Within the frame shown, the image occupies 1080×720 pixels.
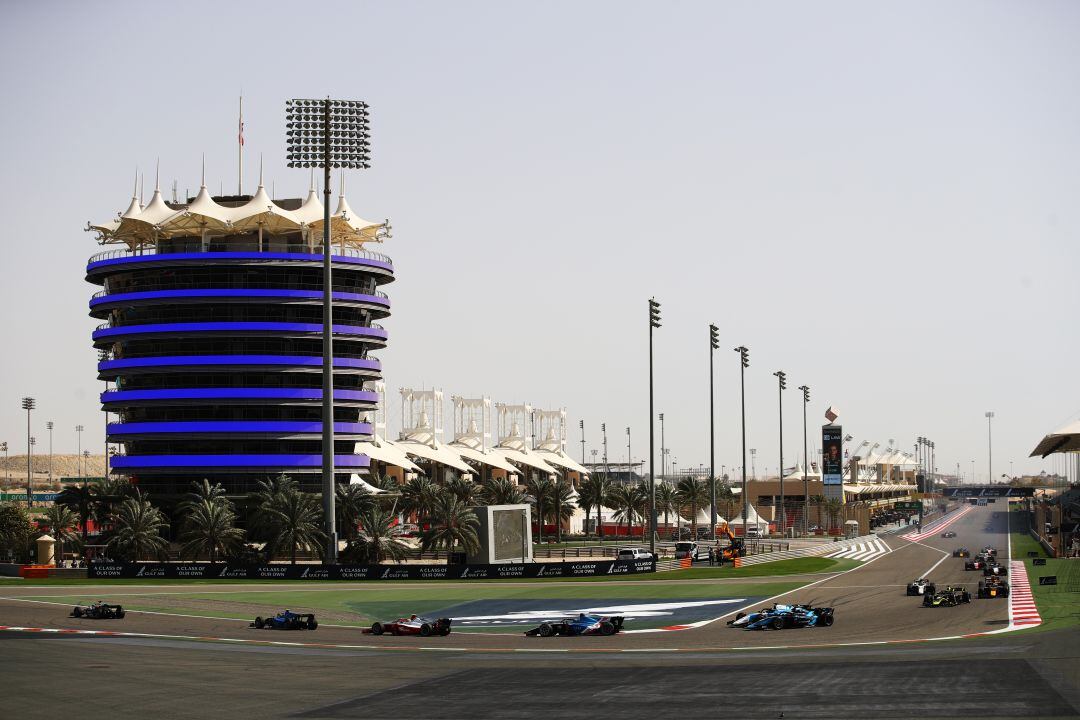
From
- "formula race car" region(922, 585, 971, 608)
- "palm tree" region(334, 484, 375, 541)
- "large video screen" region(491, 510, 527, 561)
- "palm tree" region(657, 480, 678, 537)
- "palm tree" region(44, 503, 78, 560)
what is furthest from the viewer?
"palm tree" region(657, 480, 678, 537)

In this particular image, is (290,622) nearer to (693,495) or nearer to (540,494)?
(540,494)

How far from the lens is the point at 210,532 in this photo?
102750 millimetres

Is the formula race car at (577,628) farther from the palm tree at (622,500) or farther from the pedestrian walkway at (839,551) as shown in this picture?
the palm tree at (622,500)

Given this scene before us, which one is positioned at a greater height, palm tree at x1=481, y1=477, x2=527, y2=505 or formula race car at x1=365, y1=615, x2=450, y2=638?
palm tree at x1=481, y1=477, x2=527, y2=505

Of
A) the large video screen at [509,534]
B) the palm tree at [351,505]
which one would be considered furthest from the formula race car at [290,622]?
the palm tree at [351,505]

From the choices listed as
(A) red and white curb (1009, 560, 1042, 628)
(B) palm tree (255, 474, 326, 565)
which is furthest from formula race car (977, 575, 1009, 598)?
(B) palm tree (255, 474, 326, 565)

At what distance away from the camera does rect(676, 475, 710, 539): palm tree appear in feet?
519

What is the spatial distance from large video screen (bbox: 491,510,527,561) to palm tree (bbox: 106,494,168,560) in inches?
1169

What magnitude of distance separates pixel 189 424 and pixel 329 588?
47.2 m

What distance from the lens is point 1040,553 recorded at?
415ft

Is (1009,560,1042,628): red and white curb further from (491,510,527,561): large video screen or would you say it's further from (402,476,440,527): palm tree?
(402,476,440,527): palm tree

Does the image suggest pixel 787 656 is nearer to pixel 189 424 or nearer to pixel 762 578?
pixel 762 578

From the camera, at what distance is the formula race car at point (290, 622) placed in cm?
5828

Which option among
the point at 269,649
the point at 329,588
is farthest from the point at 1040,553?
the point at 269,649
